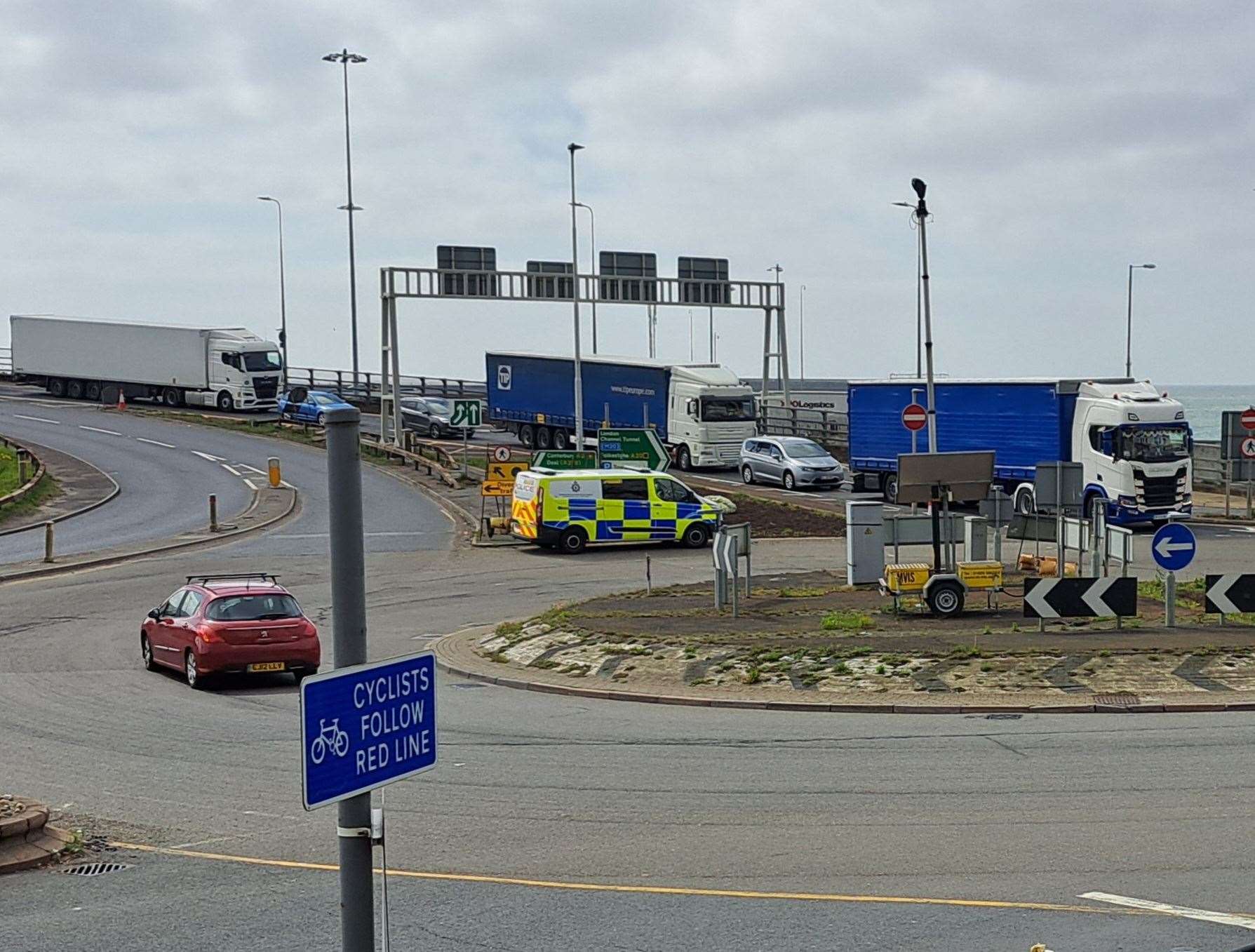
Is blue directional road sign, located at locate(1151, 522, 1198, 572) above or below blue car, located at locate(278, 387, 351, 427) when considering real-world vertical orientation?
below

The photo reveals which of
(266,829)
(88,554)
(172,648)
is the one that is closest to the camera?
(266,829)

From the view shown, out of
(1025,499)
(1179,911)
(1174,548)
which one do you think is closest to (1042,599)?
(1174,548)

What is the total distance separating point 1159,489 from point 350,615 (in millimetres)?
37148

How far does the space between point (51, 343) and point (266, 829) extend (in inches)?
2797

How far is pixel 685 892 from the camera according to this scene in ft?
34.2

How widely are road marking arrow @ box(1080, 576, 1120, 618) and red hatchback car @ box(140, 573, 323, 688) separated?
33.6 feet

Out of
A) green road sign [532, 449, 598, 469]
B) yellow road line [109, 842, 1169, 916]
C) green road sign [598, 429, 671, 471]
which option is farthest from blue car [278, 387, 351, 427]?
yellow road line [109, 842, 1169, 916]

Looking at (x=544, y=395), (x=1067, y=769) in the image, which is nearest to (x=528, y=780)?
(x=1067, y=769)

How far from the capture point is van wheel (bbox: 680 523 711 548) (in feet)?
127

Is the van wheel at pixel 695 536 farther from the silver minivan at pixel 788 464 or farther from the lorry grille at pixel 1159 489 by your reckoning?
the silver minivan at pixel 788 464

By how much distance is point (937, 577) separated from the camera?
23297mm

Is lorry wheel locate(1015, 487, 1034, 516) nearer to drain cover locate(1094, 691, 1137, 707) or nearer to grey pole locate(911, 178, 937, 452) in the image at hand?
grey pole locate(911, 178, 937, 452)

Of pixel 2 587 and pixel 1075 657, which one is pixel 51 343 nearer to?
pixel 2 587

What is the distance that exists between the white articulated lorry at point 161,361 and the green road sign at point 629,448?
3452cm
